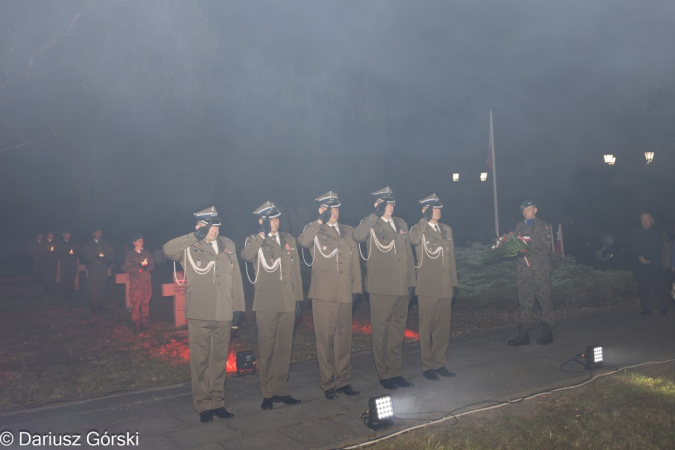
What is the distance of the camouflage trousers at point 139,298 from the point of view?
34.6 ft

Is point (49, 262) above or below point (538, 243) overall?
above

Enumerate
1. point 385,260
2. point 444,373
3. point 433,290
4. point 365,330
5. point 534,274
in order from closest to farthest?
point 385,260
point 444,373
point 433,290
point 534,274
point 365,330

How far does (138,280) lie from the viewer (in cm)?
1052

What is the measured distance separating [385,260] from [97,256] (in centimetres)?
937

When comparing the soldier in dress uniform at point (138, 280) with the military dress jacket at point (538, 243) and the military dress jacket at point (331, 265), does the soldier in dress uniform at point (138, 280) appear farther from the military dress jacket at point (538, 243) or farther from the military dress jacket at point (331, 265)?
the military dress jacket at point (538, 243)

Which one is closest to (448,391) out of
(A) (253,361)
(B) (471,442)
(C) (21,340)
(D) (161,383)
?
(B) (471,442)

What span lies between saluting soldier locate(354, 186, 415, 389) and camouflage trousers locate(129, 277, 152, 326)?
19.5 ft

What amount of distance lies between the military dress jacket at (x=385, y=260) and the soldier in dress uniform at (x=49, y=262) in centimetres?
1466

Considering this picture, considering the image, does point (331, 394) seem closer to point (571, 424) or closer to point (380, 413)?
point (380, 413)

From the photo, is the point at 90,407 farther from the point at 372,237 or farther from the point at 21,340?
the point at 21,340

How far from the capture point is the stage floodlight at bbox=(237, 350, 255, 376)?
6.84 meters

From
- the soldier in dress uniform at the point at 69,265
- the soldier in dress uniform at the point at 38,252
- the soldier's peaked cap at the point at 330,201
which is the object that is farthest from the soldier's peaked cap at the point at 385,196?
the soldier in dress uniform at the point at 38,252

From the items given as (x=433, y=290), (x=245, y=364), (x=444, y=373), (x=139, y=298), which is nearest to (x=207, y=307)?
(x=245, y=364)

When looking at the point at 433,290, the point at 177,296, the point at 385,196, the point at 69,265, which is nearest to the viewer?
the point at 385,196
